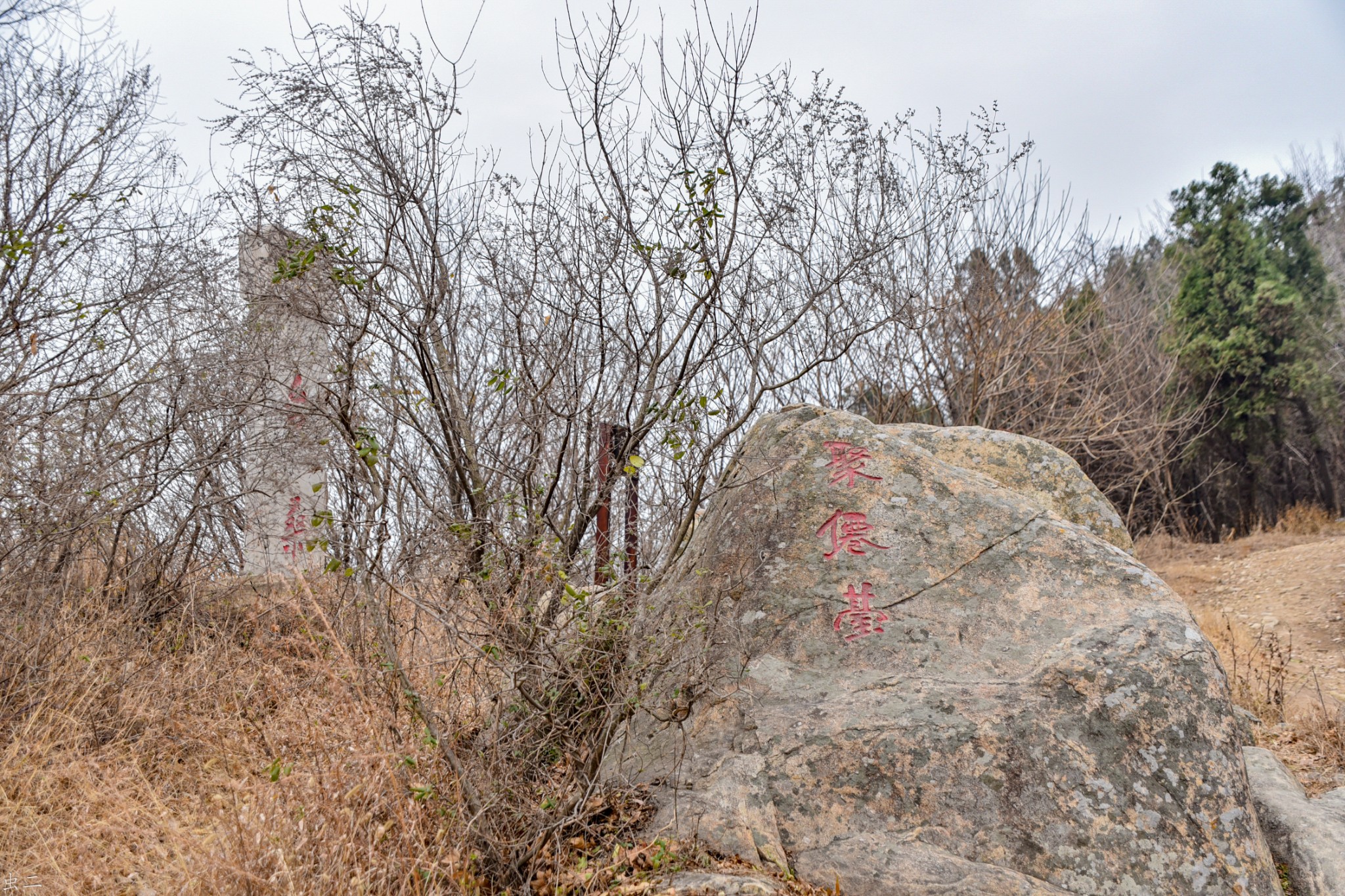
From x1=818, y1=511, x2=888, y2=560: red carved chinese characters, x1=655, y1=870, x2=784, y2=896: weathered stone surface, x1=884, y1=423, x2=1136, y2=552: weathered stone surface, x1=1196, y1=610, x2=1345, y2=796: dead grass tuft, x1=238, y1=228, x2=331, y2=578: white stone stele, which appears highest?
x1=238, y1=228, x2=331, y2=578: white stone stele

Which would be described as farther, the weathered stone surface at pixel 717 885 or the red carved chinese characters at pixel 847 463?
the red carved chinese characters at pixel 847 463

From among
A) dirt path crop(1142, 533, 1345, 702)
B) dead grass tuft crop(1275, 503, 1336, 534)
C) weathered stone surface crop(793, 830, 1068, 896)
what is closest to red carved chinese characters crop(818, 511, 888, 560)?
weathered stone surface crop(793, 830, 1068, 896)

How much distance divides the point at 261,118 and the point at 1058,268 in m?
8.18

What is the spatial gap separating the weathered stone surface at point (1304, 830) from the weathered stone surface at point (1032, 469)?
1.55 metres

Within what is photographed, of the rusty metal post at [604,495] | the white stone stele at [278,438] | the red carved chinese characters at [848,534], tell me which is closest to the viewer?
the red carved chinese characters at [848,534]

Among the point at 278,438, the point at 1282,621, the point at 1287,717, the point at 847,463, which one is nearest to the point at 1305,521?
the point at 1282,621

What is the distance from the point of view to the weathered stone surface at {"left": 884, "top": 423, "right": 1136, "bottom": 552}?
5447 mm

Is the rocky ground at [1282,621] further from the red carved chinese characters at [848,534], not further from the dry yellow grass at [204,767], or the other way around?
the dry yellow grass at [204,767]

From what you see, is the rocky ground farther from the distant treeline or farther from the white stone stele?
the white stone stele

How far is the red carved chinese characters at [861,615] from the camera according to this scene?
4.20 meters

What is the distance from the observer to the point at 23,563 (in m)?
5.73

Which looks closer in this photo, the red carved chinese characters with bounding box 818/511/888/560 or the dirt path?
the red carved chinese characters with bounding box 818/511/888/560

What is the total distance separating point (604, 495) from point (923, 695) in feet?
6.24

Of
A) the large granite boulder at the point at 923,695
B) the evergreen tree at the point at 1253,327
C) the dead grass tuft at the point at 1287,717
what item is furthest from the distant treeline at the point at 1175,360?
the large granite boulder at the point at 923,695
